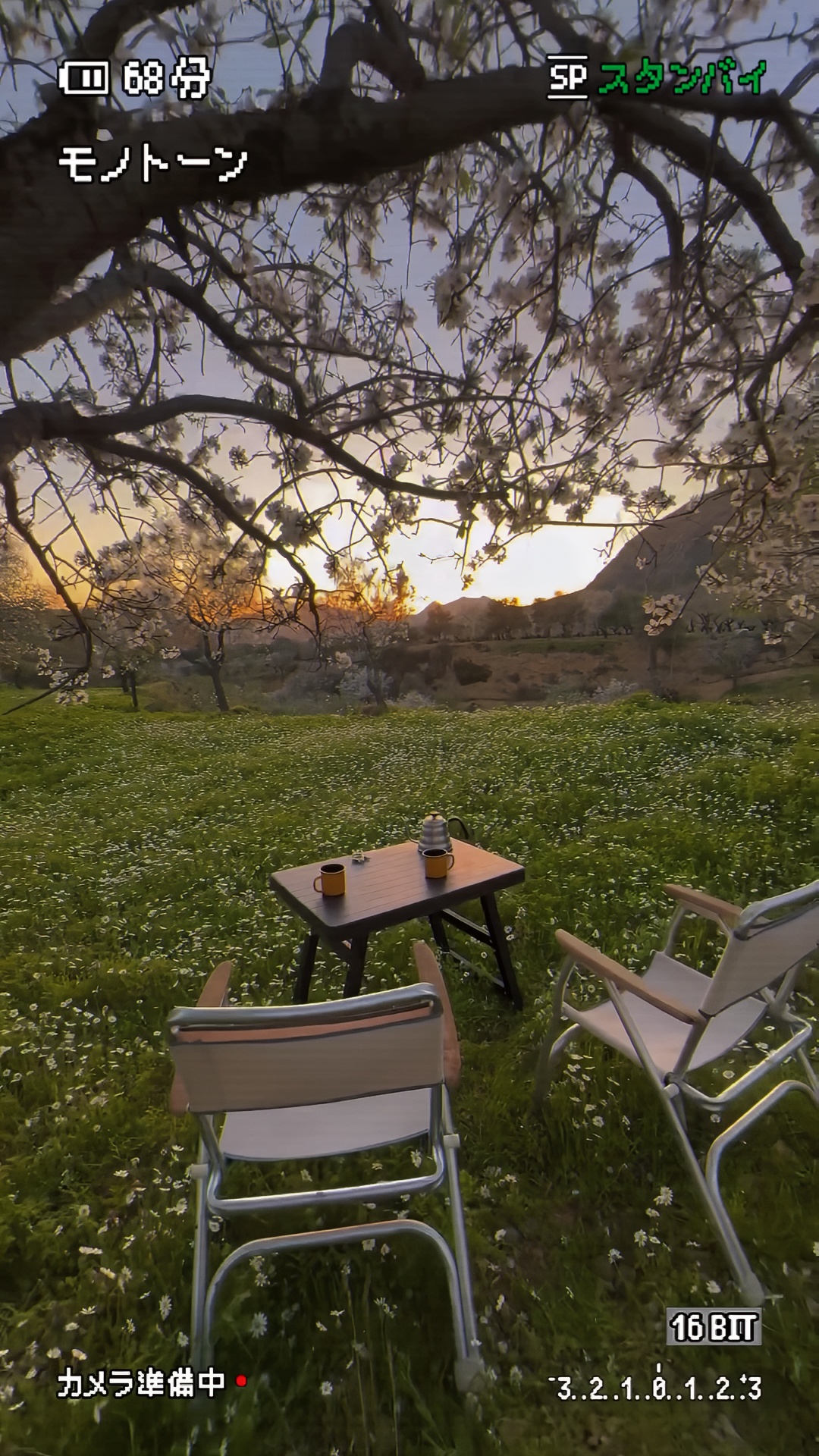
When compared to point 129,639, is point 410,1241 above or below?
below

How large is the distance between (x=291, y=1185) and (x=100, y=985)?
221 cm

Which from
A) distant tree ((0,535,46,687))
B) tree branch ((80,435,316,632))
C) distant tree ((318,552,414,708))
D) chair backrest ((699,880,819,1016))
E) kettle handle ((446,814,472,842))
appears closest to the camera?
chair backrest ((699,880,819,1016))

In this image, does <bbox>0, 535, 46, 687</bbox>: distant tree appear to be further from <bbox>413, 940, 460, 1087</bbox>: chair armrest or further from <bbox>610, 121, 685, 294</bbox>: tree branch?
<bbox>610, 121, 685, 294</bbox>: tree branch

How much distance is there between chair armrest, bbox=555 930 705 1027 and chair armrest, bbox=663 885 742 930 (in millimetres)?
557

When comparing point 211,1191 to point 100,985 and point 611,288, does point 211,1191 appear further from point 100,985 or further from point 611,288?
point 611,288

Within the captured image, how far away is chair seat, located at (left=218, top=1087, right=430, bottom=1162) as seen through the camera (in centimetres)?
191

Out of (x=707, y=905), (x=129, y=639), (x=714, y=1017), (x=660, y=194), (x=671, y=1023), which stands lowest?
(x=671, y=1023)

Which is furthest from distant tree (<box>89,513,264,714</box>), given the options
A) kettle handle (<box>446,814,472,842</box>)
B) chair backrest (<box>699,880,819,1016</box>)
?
chair backrest (<box>699,880,819,1016</box>)

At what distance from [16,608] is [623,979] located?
29.2 ft

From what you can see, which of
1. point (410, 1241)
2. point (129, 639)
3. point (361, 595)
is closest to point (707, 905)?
point (410, 1241)

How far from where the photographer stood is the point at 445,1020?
6.71ft

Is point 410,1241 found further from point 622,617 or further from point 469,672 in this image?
point 622,617

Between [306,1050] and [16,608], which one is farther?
[16,608]

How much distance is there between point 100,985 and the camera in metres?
4.07
